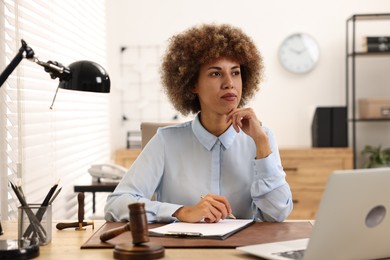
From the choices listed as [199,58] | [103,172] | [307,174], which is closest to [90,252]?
[199,58]

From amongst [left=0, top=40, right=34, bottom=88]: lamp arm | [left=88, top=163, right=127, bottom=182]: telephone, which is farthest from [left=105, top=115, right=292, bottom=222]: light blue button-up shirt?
[left=88, top=163, right=127, bottom=182]: telephone

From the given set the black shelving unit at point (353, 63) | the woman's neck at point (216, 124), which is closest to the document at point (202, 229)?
the woman's neck at point (216, 124)

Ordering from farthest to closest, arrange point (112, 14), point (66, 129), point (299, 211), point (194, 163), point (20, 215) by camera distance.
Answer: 1. point (112, 14)
2. point (299, 211)
3. point (66, 129)
4. point (194, 163)
5. point (20, 215)

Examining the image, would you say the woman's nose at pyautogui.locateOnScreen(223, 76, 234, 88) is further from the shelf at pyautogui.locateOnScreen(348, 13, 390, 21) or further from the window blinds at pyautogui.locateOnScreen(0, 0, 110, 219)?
the shelf at pyautogui.locateOnScreen(348, 13, 390, 21)

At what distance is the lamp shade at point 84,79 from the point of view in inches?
71.1

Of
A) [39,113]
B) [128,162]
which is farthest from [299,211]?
[39,113]

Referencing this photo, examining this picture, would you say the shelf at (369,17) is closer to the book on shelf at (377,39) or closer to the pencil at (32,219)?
the book on shelf at (377,39)

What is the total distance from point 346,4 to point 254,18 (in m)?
0.73

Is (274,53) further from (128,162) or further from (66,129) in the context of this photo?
(66,129)

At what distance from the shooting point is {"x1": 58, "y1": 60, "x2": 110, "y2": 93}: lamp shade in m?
1.81

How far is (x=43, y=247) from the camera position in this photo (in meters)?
1.71

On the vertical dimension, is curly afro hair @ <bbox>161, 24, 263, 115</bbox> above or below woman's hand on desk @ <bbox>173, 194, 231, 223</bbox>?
above

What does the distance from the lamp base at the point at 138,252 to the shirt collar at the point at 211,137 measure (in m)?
0.80

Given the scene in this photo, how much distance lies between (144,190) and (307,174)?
2.70 metres
